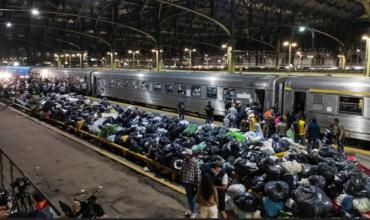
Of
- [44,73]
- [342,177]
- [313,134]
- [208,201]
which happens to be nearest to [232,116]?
[313,134]

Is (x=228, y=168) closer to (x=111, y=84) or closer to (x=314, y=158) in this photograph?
(x=314, y=158)

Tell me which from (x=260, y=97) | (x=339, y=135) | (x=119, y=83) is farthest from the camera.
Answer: (x=119, y=83)

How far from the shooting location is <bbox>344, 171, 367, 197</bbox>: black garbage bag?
8203 mm

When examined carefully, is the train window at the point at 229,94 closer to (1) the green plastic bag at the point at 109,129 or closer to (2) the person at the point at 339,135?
(1) the green plastic bag at the point at 109,129

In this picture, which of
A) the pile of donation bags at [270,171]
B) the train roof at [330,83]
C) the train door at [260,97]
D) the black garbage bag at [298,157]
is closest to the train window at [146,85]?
the train door at [260,97]

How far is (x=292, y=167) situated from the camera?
8.91m

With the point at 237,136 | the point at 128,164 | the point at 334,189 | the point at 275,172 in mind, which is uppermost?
the point at 237,136

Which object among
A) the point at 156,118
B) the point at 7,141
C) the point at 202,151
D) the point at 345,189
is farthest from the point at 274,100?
the point at 7,141

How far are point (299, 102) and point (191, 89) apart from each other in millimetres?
7854

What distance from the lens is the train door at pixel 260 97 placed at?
19.2m

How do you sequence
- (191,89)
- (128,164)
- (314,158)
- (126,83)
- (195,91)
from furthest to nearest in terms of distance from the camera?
(126,83)
(191,89)
(195,91)
(128,164)
(314,158)

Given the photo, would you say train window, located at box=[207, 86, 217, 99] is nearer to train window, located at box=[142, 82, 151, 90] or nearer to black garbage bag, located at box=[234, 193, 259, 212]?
train window, located at box=[142, 82, 151, 90]

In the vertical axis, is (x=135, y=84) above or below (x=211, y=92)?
above

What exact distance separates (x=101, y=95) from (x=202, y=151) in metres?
26.3
